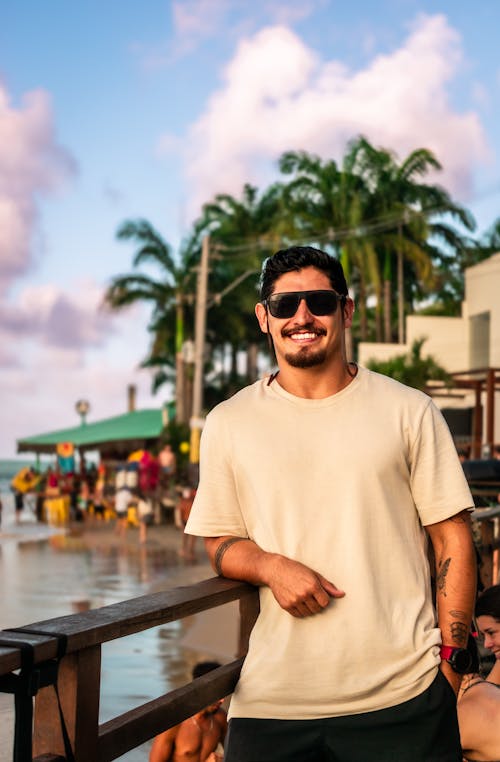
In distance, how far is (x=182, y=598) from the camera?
2820 millimetres

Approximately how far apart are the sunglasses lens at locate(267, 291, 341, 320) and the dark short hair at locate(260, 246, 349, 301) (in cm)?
5

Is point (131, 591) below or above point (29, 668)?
below

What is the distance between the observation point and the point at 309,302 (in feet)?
9.42

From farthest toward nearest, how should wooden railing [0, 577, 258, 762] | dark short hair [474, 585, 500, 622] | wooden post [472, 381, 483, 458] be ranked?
1. wooden post [472, 381, 483, 458]
2. dark short hair [474, 585, 500, 622]
3. wooden railing [0, 577, 258, 762]

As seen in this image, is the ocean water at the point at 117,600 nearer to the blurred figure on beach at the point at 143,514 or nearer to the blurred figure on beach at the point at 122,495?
the blurred figure on beach at the point at 143,514

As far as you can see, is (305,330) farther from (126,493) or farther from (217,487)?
(126,493)

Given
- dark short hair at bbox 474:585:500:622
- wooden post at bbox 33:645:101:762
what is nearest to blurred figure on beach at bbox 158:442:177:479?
dark short hair at bbox 474:585:500:622

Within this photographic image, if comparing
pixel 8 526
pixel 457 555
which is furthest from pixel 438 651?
pixel 8 526

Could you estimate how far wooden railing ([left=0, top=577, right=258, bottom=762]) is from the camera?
7.16ft

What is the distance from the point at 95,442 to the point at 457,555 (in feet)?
126

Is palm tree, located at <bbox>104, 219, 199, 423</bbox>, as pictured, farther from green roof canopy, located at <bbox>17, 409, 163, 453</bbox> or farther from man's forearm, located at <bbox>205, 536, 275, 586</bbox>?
man's forearm, located at <bbox>205, 536, 275, 586</bbox>

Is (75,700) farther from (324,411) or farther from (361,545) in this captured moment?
(324,411)

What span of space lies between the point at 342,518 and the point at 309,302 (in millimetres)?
595

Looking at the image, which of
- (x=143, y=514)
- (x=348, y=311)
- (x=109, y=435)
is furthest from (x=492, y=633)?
(x=109, y=435)
